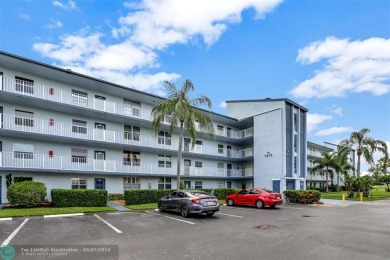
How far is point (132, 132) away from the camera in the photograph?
2769cm

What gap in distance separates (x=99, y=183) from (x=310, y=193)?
19255 mm

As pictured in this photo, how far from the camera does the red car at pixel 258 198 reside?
67.3 feet

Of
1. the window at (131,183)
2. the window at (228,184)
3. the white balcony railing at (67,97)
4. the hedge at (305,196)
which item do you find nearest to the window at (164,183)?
the window at (131,183)

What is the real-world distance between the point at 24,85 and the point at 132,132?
399 inches

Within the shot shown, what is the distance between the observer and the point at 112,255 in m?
7.37

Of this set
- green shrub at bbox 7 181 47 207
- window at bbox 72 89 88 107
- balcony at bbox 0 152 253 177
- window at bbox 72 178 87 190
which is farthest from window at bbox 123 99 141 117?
green shrub at bbox 7 181 47 207

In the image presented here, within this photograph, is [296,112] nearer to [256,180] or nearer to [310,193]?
[256,180]

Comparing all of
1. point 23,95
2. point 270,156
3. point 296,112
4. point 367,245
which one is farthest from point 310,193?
point 23,95

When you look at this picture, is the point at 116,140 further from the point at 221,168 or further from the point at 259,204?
the point at 221,168

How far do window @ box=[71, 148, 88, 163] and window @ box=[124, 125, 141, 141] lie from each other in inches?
167

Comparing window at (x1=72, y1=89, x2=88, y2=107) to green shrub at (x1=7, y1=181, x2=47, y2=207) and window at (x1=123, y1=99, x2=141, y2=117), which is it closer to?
window at (x1=123, y1=99, x2=141, y2=117)

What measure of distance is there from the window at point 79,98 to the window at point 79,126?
153 centimetres

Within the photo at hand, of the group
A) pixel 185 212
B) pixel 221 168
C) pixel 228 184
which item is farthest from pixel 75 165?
pixel 228 184

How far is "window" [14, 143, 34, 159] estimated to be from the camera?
20.7 m
